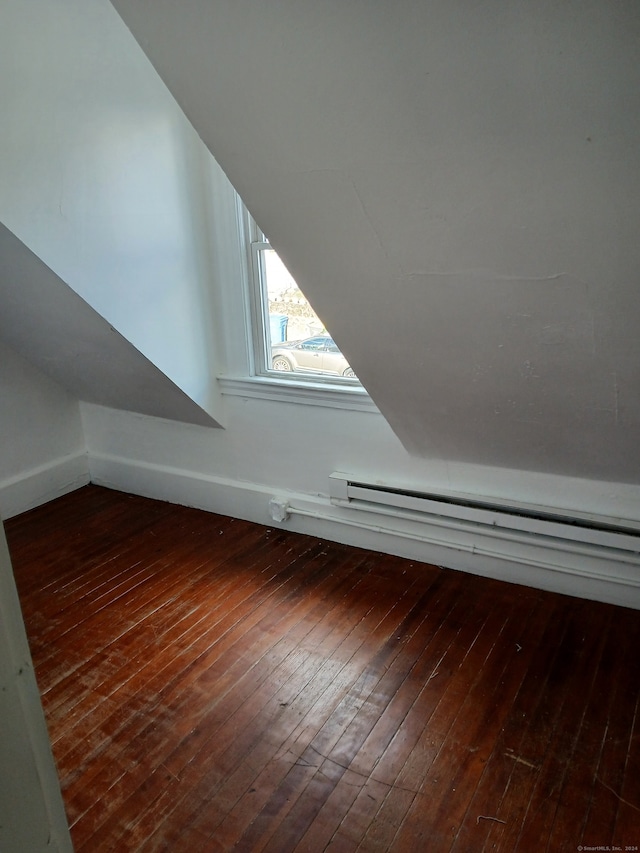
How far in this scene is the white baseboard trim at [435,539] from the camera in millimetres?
2590

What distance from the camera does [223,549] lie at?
10.5ft

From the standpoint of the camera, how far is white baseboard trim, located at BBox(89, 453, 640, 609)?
259 cm

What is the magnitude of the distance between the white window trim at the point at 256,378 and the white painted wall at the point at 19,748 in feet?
7.75

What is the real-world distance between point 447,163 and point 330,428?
184cm

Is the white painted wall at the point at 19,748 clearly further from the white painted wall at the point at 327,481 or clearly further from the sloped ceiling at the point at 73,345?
the white painted wall at the point at 327,481

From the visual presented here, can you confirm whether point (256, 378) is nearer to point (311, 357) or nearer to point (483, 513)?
point (311, 357)

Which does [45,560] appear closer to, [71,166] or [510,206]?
[71,166]

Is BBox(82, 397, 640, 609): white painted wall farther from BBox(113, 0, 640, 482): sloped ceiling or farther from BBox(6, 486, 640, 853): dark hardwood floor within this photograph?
BBox(113, 0, 640, 482): sloped ceiling

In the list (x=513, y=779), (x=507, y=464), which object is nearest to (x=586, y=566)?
(x=507, y=464)

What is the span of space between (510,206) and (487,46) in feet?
1.12

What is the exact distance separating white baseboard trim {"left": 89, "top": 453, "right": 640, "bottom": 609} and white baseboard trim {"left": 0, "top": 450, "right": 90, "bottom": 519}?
40 cm

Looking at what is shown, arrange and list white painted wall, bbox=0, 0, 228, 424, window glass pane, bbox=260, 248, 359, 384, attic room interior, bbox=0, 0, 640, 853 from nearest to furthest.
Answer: attic room interior, bbox=0, 0, 640, 853 → white painted wall, bbox=0, 0, 228, 424 → window glass pane, bbox=260, 248, 359, 384

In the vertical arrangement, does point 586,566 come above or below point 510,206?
below

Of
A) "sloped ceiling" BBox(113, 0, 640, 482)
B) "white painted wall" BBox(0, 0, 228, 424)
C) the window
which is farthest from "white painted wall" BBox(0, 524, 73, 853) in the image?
the window
